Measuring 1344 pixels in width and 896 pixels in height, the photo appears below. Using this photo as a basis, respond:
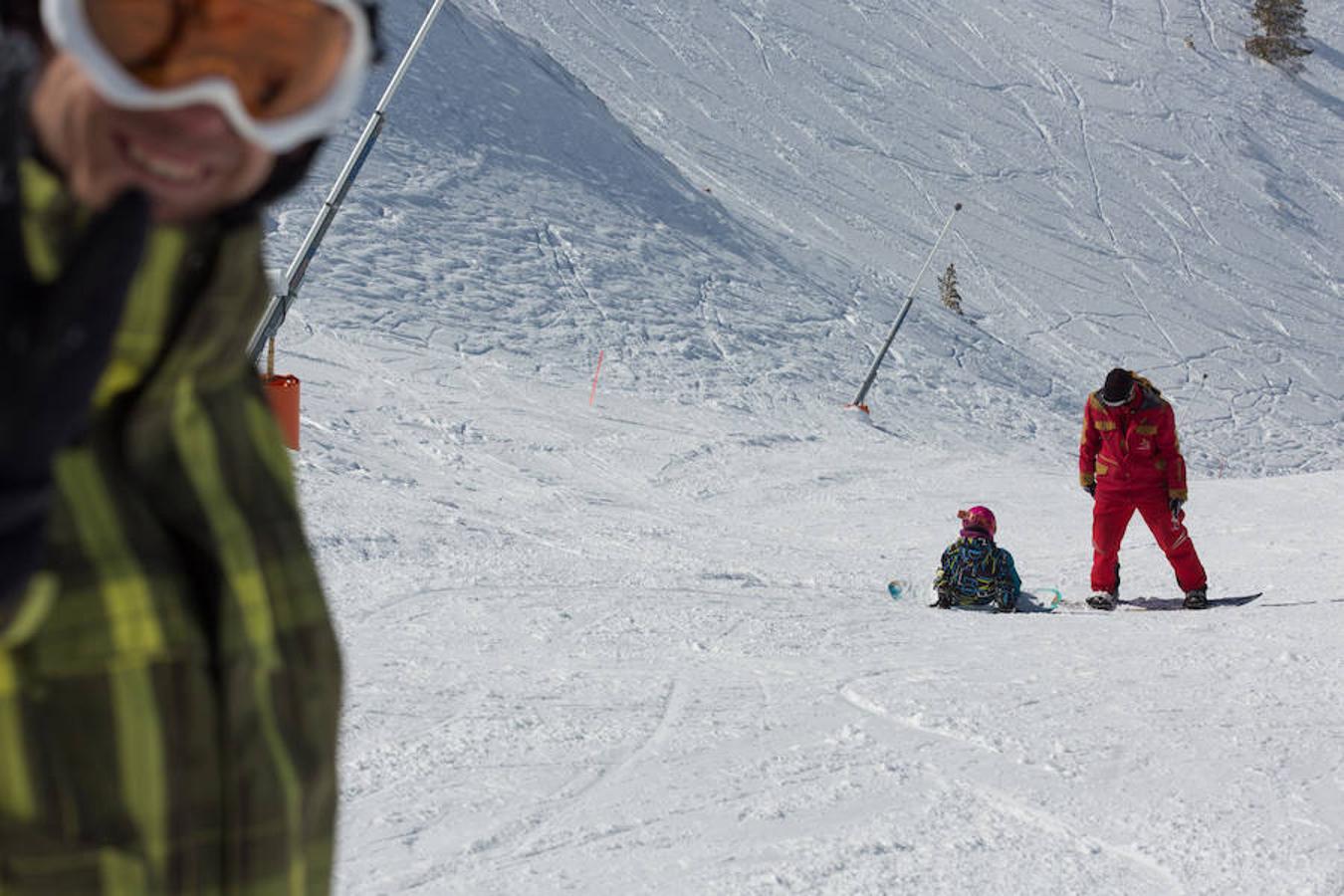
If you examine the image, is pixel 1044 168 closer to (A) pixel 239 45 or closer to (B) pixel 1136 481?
(B) pixel 1136 481

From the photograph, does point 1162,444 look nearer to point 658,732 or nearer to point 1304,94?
point 658,732

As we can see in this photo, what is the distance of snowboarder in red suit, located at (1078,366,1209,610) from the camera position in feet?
28.3

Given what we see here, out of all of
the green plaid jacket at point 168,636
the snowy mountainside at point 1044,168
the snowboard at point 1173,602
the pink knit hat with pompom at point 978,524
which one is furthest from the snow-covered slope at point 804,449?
the green plaid jacket at point 168,636

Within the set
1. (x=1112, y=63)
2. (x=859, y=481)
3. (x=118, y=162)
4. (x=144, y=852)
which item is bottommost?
(x=859, y=481)

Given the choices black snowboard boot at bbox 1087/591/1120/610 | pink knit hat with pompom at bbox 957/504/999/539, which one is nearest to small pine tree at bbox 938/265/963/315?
black snowboard boot at bbox 1087/591/1120/610

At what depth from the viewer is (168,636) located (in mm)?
885

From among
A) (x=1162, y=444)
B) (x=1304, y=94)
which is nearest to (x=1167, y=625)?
(x=1162, y=444)

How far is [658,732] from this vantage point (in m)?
4.27

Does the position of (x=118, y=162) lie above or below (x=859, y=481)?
above

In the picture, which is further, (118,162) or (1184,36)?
(1184,36)

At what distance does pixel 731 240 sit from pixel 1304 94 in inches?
1106

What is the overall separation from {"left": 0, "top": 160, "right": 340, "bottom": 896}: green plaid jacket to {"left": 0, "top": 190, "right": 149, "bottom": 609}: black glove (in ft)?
0.06

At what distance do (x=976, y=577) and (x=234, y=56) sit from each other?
7577 mm

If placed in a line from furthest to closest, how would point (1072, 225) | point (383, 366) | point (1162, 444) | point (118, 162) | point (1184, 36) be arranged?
point (1184, 36), point (1072, 225), point (383, 366), point (1162, 444), point (118, 162)
